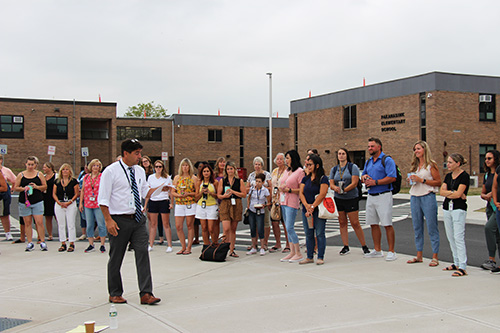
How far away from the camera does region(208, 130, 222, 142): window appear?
56.3 m

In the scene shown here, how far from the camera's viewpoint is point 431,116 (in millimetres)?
37250

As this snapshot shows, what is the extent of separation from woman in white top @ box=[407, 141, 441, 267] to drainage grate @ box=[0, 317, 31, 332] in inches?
241

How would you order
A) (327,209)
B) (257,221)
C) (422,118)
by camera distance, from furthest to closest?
(422,118)
(257,221)
(327,209)

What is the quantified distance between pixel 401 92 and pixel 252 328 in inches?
1506

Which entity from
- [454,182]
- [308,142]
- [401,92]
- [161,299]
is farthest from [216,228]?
[308,142]

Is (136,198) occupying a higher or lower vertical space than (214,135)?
lower

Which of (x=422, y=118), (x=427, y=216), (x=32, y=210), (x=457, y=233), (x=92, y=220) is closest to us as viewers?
(x=457, y=233)

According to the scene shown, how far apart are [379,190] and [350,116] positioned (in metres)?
37.8

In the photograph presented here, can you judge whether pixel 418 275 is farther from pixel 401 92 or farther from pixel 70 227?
pixel 401 92

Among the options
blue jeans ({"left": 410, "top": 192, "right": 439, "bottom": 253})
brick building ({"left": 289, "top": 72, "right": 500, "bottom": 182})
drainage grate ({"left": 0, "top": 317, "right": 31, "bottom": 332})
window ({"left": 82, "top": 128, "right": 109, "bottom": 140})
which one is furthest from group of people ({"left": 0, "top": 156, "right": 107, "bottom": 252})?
window ({"left": 82, "top": 128, "right": 109, "bottom": 140})

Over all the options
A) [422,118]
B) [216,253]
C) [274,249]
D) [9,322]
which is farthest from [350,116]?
[9,322]

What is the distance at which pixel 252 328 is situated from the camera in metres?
5.02

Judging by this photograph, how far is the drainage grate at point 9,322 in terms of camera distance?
5.23 meters

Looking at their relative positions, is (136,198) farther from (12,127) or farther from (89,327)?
(12,127)
